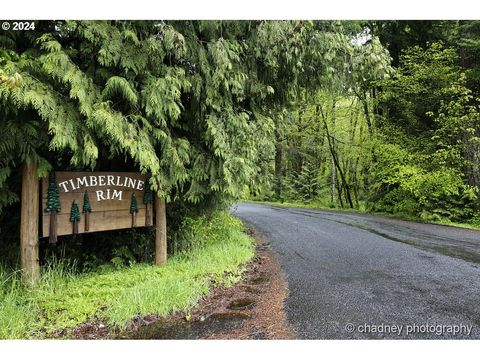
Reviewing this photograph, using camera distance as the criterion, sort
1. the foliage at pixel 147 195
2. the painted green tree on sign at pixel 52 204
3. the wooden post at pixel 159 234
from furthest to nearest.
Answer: the wooden post at pixel 159 234 < the foliage at pixel 147 195 < the painted green tree on sign at pixel 52 204

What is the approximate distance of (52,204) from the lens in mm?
4086

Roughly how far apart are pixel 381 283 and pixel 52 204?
4299 millimetres

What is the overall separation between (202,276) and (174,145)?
183 cm

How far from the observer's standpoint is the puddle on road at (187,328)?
3.41m

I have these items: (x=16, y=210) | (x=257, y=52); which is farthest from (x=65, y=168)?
(x=257, y=52)

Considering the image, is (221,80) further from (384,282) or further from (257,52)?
(384,282)

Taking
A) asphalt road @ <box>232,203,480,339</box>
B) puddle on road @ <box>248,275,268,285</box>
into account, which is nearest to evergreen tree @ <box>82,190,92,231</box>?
puddle on road @ <box>248,275,268,285</box>

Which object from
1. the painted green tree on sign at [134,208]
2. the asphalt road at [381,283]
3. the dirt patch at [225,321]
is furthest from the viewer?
the painted green tree on sign at [134,208]

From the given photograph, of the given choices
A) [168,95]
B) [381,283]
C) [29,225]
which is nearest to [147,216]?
[29,225]

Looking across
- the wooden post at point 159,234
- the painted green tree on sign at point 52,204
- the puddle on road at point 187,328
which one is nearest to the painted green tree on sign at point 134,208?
the wooden post at point 159,234

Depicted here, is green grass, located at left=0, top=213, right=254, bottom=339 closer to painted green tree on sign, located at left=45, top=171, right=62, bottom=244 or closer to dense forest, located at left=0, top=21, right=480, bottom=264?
painted green tree on sign, located at left=45, top=171, right=62, bottom=244

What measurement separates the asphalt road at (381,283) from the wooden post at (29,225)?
289 centimetres

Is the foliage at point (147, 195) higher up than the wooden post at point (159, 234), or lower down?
higher up

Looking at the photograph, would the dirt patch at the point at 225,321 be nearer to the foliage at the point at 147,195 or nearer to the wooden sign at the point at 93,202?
the wooden sign at the point at 93,202
